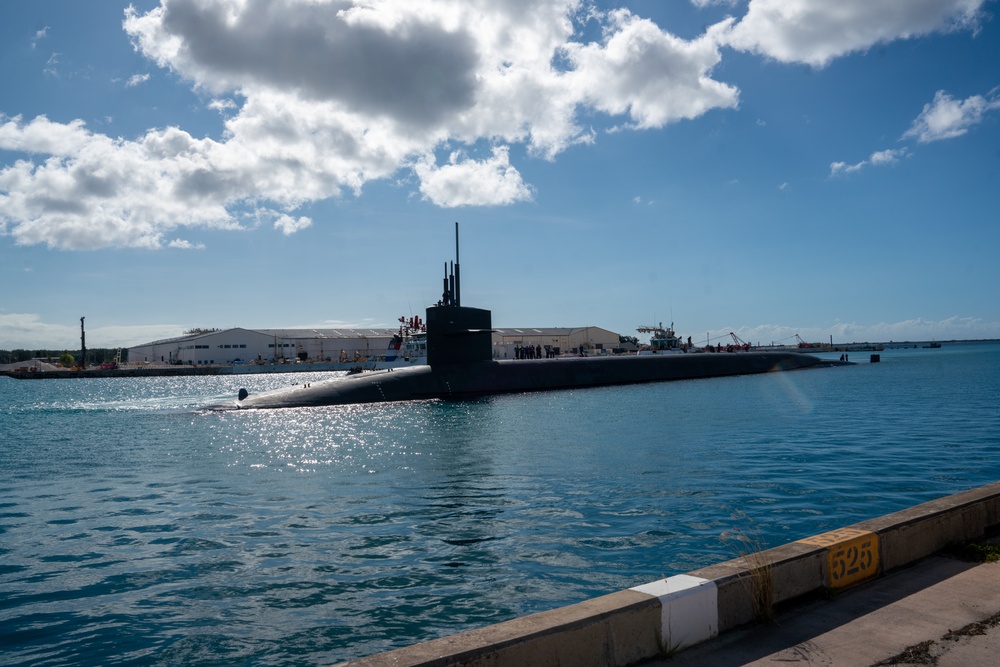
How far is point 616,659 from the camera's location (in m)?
3.85

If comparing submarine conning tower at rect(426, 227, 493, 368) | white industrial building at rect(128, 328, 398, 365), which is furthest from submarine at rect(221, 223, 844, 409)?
white industrial building at rect(128, 328, 398, 365)

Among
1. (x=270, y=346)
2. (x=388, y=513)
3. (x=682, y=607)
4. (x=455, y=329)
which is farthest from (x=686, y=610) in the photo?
(x=270, y=346)

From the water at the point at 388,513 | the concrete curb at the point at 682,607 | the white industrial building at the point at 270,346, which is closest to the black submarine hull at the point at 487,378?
the water at the point at 388,513

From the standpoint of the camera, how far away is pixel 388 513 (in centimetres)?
1103

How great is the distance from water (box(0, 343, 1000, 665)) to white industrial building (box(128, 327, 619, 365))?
230 feet

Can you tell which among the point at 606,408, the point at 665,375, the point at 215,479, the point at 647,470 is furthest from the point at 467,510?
the point at 665,375

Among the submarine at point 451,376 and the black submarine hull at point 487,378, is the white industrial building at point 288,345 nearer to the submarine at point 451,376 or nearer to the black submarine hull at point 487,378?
the black submarine hull at point 487,378

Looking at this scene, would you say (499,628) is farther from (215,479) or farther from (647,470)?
(215,479)

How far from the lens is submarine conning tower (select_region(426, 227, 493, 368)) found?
30922 millimetres

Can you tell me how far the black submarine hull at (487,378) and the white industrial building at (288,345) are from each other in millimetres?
47389

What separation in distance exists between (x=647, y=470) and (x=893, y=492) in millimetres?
4201

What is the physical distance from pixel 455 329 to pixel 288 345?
240 ft

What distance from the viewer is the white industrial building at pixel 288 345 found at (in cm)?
9575

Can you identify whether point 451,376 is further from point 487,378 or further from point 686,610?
point 686,610
